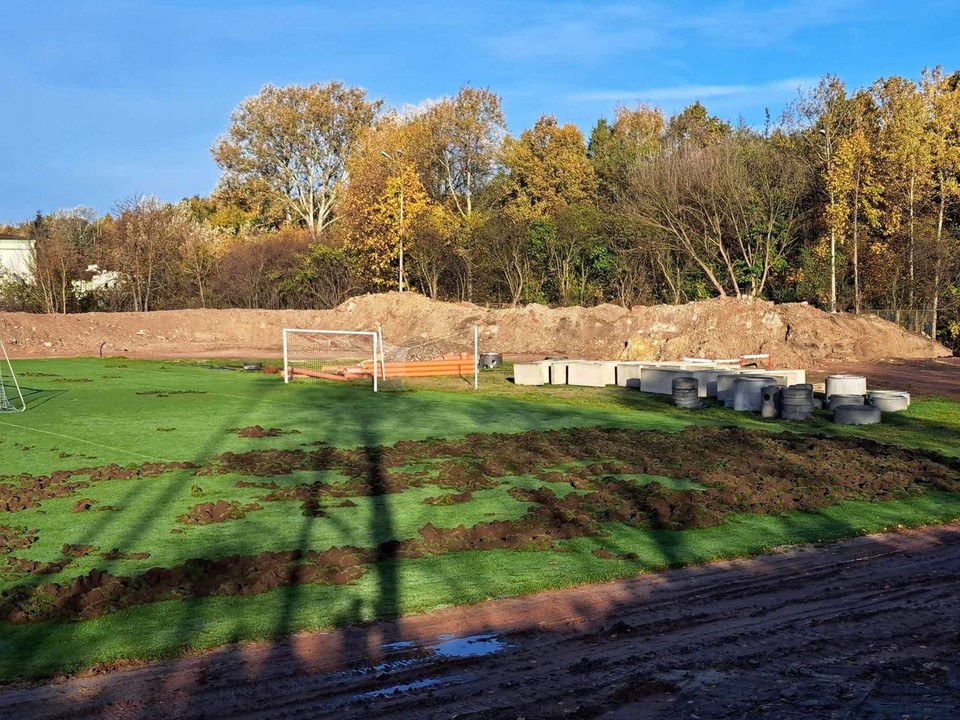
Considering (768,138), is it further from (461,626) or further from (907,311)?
(461,626)

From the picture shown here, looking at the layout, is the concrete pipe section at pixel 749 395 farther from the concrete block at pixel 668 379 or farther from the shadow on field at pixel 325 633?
the shadow on field at pixel 325 633

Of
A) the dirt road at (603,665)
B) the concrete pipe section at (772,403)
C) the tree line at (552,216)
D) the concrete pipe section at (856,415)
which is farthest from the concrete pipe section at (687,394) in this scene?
the tree line at (552,216)

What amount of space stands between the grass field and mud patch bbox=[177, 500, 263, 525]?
1.3 inches

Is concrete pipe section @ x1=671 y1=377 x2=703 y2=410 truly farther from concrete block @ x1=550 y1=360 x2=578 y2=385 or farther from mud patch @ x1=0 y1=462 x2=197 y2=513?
mud patch @ x1=0 y1=462 x2=197 y2=513

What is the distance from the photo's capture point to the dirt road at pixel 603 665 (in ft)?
20.2

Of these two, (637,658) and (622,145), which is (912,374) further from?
(622,145)

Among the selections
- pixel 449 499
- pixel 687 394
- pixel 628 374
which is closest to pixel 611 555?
pixel 449 499

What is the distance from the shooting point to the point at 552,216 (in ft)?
187

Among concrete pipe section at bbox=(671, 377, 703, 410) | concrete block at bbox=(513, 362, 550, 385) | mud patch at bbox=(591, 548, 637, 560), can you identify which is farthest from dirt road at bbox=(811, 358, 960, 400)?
mud patch at bbox=(591, 548, 637, 560)

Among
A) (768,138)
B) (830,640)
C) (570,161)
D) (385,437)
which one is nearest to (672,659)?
(830,640)

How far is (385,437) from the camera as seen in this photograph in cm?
1845

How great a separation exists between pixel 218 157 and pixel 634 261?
38465 millimetres

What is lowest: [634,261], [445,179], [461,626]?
[461,626]

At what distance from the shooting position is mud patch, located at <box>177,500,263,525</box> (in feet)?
37.3
